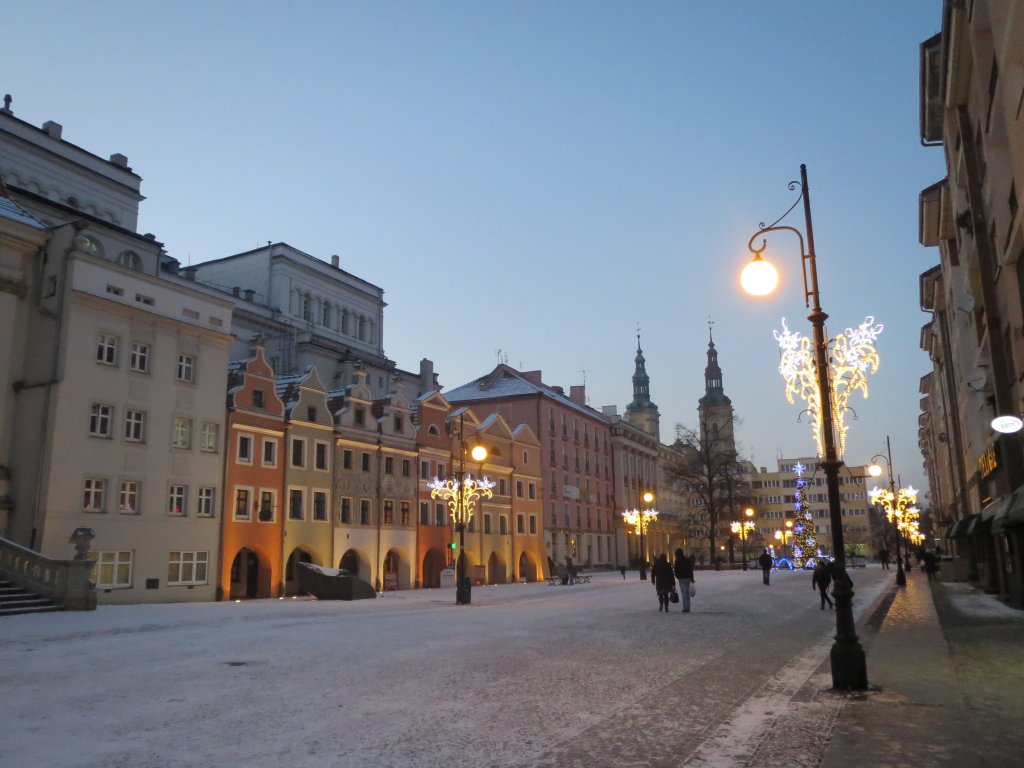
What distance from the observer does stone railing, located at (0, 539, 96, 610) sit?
25.3m

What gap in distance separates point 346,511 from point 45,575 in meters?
Result: 19.6

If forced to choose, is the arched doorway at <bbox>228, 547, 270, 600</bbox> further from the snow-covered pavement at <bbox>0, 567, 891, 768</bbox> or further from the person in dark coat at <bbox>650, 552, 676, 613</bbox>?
the person in dark coat at <bbox>650, 552, 676, 613</bbox>

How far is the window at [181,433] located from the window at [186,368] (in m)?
1.80

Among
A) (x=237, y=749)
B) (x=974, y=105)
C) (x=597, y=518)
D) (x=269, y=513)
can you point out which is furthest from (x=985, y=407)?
(x=597, y=518)

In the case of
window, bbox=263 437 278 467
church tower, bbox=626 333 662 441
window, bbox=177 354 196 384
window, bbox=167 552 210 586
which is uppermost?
church tower, bbox=626 333 662 441

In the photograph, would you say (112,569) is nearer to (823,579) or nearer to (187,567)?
(187,567)

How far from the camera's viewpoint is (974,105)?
22828mm

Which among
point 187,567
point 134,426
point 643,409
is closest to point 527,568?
point 187,567

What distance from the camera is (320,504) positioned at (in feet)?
140

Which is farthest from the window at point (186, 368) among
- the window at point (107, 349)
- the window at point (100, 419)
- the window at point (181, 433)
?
the window at point (100, 419)

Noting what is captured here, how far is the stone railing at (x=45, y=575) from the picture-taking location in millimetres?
25266

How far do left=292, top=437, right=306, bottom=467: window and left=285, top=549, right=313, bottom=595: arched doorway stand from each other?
4.72m

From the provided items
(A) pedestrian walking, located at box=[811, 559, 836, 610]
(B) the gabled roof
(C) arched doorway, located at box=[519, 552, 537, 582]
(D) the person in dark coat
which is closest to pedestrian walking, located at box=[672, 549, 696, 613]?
(D) the person in dark coat

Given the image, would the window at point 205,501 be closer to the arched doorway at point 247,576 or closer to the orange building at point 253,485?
the orange building at point 253,485
